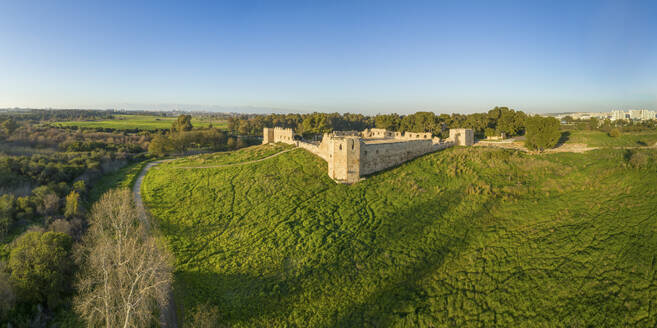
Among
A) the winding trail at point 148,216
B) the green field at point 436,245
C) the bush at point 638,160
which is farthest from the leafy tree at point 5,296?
the bush at point 638,160

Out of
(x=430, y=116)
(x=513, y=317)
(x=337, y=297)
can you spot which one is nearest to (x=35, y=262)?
(x=337, y=297)

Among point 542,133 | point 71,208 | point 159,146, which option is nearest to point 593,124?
point 542,133

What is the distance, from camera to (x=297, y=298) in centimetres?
1360

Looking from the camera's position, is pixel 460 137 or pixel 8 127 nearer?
pixel 460 137

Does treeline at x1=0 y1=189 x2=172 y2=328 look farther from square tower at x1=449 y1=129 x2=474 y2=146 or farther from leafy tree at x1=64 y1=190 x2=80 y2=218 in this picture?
square tower at x1=449 y1=129 x2=474 y2=146

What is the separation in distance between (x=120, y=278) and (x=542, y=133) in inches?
1324

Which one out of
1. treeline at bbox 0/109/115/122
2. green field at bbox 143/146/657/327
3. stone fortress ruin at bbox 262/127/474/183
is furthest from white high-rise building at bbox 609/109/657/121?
treeline at bbox 0/109/115/122

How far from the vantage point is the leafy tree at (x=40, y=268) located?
13602 mm

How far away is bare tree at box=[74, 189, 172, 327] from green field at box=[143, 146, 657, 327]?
2.18 m

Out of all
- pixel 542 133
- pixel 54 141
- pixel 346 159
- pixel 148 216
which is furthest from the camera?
pixel 54 141

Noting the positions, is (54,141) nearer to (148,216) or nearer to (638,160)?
(148,216)

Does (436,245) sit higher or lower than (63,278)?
higher

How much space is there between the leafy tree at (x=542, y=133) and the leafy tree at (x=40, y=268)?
122 feet

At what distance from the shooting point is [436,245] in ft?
53.0
